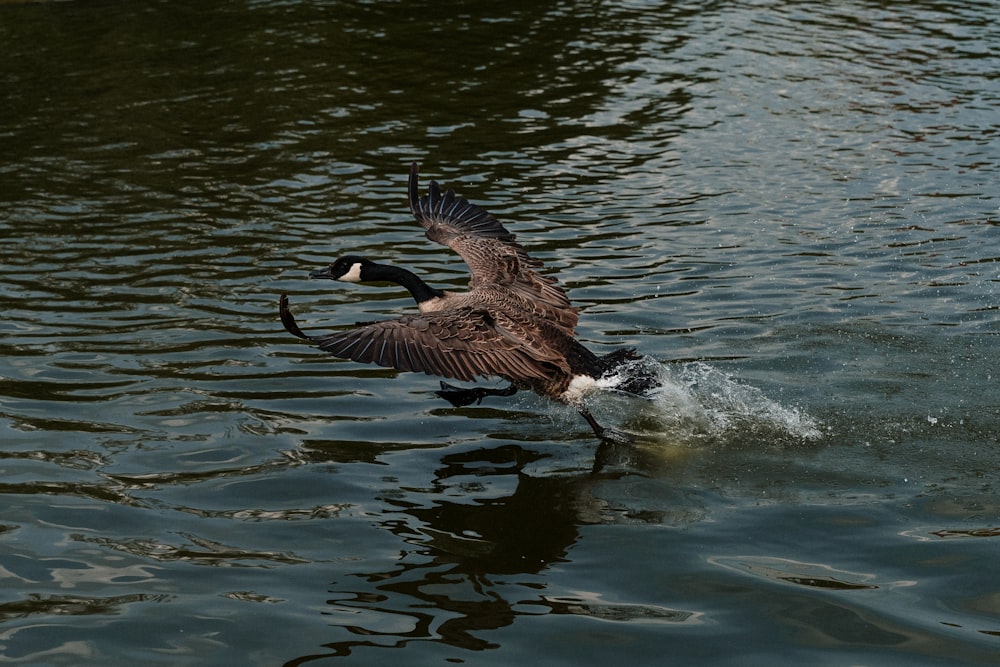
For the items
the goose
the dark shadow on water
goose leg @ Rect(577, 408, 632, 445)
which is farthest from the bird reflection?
the goose

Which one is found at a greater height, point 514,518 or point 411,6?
point 411,6

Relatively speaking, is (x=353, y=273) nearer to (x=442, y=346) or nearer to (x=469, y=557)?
(x=442, y=346)

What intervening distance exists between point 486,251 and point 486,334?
2.03m

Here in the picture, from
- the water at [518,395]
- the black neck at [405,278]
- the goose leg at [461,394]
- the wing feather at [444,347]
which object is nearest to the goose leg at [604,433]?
the water at [518,395]

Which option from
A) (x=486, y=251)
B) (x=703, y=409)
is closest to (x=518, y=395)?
(x=486, y=251)

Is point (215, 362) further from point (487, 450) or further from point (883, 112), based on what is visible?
point (883, 112)

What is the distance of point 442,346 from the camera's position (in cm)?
750

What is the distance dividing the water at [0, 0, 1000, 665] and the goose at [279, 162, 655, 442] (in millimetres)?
509

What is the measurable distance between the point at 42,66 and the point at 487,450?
53.3 ft

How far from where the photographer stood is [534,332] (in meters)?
8.30

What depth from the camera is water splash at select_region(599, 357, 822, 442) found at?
8.22m

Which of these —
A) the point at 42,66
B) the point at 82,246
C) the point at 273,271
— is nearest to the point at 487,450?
the point at 273,271

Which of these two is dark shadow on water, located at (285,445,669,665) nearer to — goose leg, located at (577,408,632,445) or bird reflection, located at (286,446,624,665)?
bird reflection, located at (286,446,624,665)

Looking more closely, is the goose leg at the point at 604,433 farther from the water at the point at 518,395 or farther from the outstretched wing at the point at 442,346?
the outstretched wing at the point at 442,346
